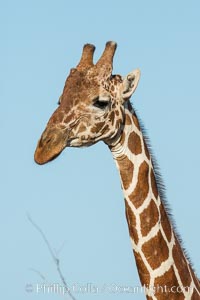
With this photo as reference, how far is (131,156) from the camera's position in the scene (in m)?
10.5

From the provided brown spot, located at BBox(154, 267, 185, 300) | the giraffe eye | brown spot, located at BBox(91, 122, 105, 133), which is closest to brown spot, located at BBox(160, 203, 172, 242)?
brown spot, located at BBox(154, 267, 185, 300)

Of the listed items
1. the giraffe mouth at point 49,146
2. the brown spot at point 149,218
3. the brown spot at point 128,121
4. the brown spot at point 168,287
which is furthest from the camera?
the brown spot at point 128,121

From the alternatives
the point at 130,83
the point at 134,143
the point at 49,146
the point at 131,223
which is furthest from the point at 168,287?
the point at 130,83

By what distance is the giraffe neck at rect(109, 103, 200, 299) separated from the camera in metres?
10.3

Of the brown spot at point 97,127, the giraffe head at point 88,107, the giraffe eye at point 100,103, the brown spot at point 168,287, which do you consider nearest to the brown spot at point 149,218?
the brown spot at point 168,287

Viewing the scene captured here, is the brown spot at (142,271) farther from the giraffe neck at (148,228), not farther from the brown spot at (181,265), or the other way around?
the brown spot at (181,265)

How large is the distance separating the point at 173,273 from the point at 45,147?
170 cm

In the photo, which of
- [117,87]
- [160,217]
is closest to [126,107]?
[117,87]

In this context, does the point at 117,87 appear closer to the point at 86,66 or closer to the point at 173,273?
the point at 86,66

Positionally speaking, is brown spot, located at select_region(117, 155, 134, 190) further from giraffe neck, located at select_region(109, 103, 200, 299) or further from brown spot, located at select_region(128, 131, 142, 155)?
brown spot, located at select_region(128, 131, 142, 155)

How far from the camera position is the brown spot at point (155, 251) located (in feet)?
33.8

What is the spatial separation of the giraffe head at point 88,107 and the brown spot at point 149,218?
0.73 m

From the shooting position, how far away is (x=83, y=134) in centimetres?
1027

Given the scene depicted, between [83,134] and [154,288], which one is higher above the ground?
[83,134]
